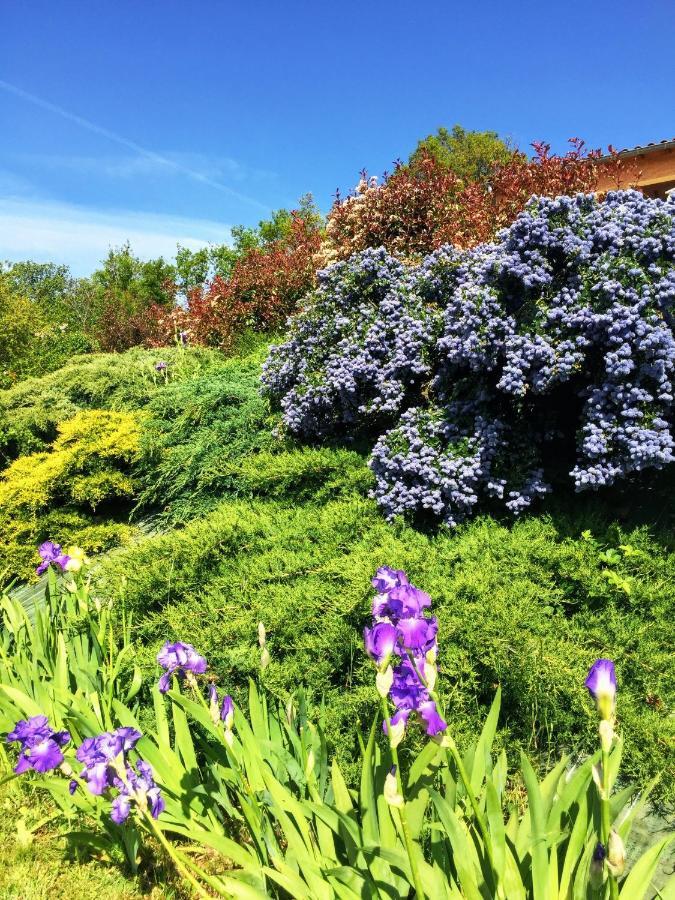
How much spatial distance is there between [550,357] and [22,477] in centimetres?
504

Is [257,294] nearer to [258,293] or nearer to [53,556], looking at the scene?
[258,293]

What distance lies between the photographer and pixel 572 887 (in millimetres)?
1521

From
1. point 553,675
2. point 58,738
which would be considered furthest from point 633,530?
point 58,738

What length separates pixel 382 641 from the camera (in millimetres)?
1256

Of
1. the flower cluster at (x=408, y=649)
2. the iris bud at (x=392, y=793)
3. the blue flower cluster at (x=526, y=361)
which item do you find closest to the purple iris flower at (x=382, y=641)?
the flower cluster at (x=408, y=649)

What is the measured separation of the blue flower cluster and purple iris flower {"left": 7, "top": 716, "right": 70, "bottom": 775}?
2.15 meters

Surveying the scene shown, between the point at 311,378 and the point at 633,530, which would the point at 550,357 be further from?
the point at 311,378

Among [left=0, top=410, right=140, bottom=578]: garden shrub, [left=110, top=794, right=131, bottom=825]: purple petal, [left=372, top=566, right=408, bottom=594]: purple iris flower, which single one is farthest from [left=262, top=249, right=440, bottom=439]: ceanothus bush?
[left=110, top=794, right=131, bottom=825]: purple petal

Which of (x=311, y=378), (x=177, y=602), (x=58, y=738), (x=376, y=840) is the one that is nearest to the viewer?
(x=376, y=840)

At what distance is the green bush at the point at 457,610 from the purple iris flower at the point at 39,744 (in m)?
0.88

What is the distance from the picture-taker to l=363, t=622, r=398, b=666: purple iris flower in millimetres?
1243

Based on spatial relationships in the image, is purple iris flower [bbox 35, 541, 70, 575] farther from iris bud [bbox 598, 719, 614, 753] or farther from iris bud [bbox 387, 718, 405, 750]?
iris bud [bbox 598, 719, 614, 753]

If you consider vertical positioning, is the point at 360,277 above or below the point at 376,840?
above

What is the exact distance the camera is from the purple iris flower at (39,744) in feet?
5.93
